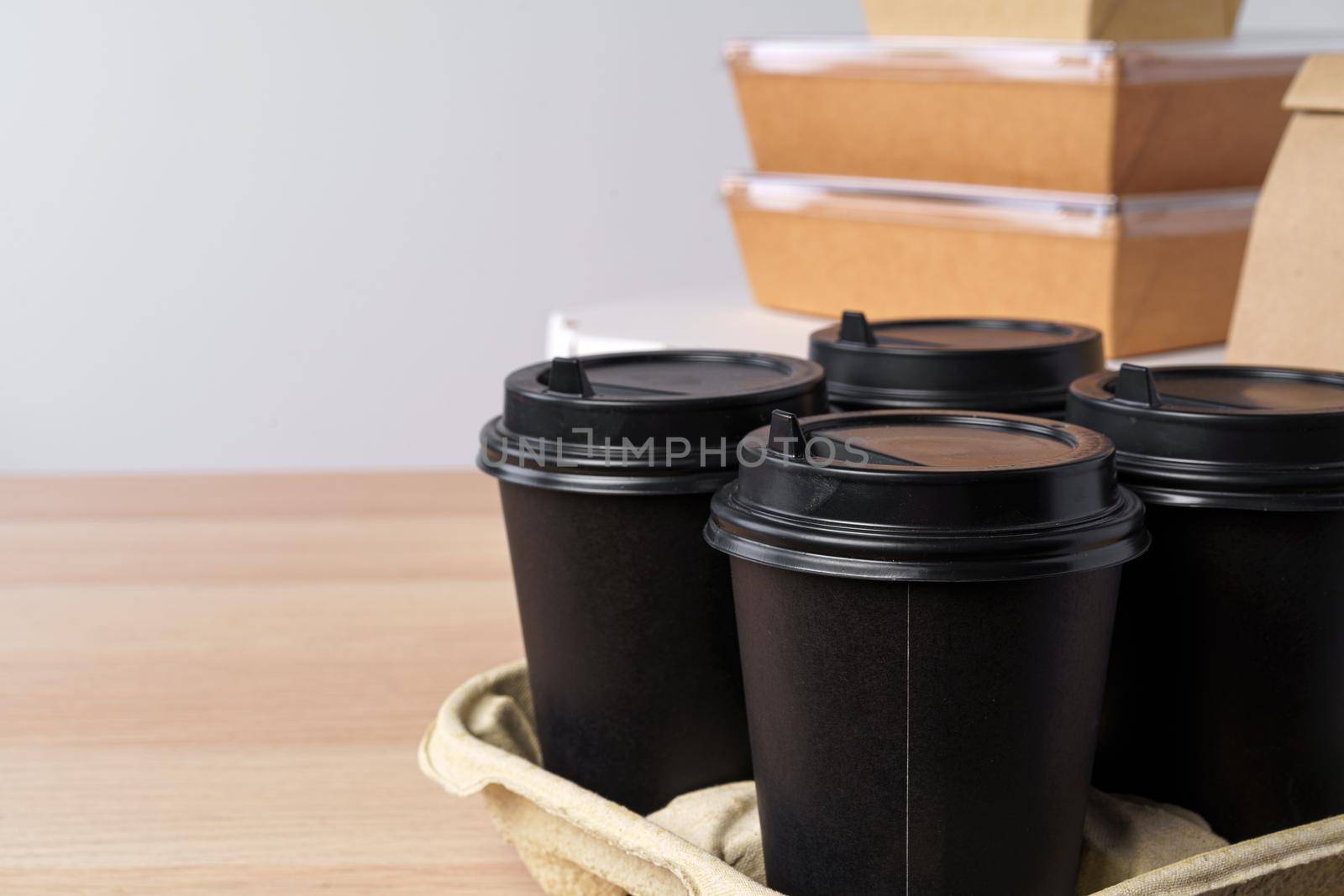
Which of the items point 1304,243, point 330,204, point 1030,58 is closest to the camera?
point 1304,243

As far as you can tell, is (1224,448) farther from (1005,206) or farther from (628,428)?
(1005,206)

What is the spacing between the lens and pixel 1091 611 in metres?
0.61

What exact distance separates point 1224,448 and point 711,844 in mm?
329

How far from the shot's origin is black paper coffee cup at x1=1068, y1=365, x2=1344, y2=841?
2.20 ft

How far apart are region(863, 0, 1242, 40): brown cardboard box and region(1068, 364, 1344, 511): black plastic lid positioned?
0.53 metres

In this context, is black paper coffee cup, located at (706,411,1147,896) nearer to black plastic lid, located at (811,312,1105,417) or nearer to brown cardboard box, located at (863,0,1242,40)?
black plastic lid, located at (811,312,1105,417)

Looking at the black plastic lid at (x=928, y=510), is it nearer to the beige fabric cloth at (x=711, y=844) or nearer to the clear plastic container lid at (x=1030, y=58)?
the beige fabric cloth at (x=711, y=844)

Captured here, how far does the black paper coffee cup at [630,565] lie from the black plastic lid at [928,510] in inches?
3.6

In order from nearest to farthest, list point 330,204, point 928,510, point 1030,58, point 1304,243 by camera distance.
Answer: point 928,510
point 1304,243
point 1030,58
point 330,204

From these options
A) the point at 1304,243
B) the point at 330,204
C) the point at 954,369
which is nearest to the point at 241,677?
the point at 954,369

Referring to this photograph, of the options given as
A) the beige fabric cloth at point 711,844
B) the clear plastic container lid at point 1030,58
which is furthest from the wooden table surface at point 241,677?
the clear plastic container lid at point 1030,58

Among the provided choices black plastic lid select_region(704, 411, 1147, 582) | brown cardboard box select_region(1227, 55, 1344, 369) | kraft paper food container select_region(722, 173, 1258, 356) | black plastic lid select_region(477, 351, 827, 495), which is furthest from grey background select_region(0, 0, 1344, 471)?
black plastic lid select_region(704, 411, 1147, 582)

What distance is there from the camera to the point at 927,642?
583 millimetres

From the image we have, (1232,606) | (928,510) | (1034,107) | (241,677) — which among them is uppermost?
(1034,107)
